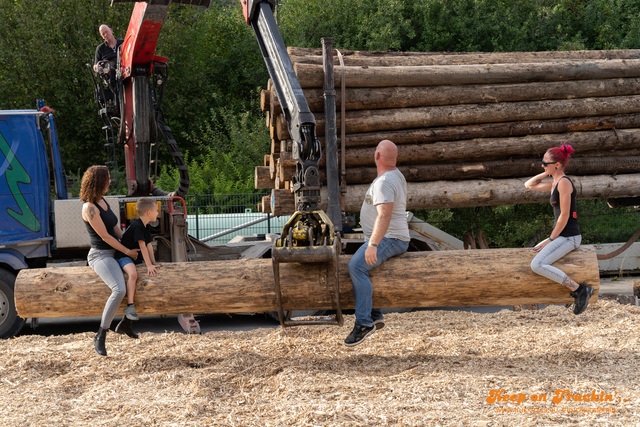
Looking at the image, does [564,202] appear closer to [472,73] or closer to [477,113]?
[477,113]

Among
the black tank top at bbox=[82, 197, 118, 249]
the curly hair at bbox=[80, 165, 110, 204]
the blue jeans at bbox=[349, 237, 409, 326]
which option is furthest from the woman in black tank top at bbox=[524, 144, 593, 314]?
the curly hair at bbox=[80, 165, 110, 204]

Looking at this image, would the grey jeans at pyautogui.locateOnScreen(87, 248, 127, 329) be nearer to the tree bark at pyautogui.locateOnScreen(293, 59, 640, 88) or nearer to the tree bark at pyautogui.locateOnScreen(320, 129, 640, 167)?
the tree bark at pyautogui.locateOnScreen(320, 129, 640, 167)

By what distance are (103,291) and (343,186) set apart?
3.22 m

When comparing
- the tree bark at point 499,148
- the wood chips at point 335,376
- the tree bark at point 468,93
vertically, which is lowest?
the wood chips at point 335,376

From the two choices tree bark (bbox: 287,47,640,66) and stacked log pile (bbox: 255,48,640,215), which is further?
tree bark (bbox: 287,47,640,66)

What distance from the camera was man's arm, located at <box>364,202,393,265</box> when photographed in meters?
5.09

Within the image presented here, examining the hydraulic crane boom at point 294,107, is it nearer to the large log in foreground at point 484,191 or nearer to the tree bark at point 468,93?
the tree bark at point 468,93

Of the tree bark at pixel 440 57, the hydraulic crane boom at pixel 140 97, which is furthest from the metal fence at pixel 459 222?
the tree bark at pixel 440 57

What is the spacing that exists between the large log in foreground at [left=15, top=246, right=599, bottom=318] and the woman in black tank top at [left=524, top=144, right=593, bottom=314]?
4.8 inches

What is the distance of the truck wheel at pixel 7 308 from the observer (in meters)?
7.83

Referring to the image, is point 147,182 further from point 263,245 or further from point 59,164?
point 263,245

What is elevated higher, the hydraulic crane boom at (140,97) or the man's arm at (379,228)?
the hydraulic crane boom at (140,97)

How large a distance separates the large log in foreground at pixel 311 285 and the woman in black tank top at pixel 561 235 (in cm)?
12

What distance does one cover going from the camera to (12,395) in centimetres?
533
